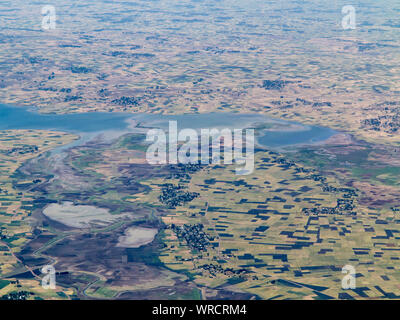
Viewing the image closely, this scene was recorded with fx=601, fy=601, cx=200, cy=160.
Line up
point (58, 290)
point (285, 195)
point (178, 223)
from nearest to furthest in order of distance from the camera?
point (58, 290)
point (178, 223)
point (285, 195)

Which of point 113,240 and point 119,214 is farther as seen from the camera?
point 119,214

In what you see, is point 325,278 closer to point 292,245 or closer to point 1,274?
point 292,245

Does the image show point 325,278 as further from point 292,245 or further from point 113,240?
point 113,240
